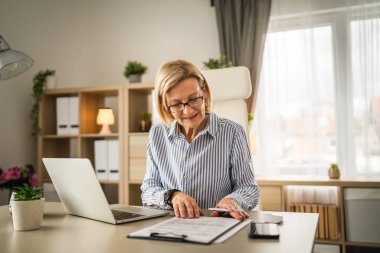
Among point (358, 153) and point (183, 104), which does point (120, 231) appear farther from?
point (358, 153)

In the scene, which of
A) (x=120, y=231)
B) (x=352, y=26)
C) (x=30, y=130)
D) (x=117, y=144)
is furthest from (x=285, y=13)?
(x=120, y=231)

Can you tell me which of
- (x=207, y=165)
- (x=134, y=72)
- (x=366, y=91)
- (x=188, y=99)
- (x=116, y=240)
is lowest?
(x=116, y=240)

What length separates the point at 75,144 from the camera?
3.68m

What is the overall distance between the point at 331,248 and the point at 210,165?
168 centimetres

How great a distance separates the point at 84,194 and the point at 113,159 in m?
2.06

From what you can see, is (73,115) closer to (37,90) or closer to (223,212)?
(37,90)

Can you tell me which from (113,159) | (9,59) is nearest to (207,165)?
(9,59)

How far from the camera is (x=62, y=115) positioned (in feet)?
10.7

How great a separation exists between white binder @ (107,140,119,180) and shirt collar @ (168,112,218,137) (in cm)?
164

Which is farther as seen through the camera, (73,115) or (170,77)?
(73,115)

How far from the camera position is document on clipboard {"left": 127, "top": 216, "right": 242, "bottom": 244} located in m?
0.83

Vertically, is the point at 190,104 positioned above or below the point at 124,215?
above

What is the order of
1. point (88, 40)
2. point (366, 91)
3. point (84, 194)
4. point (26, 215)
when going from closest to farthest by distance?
point (26, 215) < point (84, 194) < point (366, 91) < point (88, 40)

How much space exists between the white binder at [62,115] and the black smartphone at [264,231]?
264 centimetres
